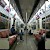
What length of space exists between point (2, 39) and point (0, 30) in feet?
2.73

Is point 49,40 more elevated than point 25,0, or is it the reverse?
point 25,0

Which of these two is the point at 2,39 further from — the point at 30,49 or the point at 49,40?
the point at 30,49

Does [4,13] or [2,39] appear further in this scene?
[4,13]

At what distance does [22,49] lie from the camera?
7.37 m

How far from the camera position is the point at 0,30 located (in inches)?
217

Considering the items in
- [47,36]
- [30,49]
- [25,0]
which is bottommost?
[30,49]

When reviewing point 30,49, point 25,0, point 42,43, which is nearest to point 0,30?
point 42,43

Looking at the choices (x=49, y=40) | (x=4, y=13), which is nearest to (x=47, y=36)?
(x=49, y=40)

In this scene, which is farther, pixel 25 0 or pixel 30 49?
pixel 25 0

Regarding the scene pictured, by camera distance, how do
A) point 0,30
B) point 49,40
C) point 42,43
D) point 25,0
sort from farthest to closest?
point 25,0, point 42,43, point 0,30, point 49,40

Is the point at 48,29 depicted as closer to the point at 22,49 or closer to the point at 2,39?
the point at 2,39

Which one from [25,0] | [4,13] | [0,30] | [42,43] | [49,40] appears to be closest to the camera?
[49,40]

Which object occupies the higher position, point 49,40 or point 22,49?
point 49,40

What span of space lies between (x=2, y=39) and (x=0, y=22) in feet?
4.13
